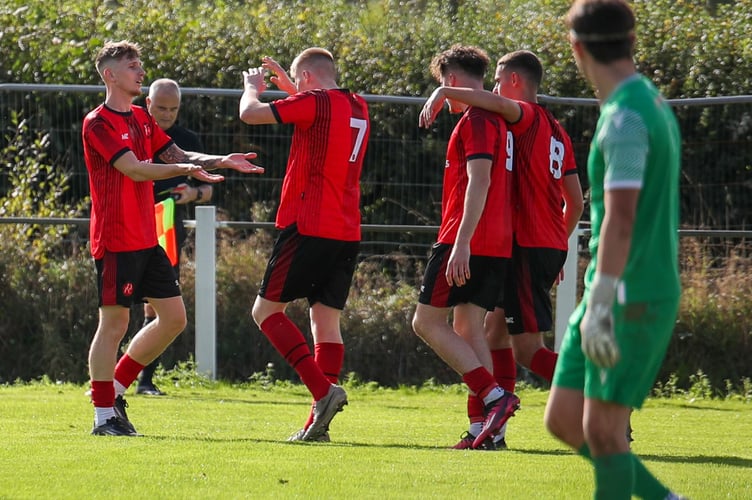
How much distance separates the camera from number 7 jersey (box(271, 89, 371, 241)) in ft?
23.5

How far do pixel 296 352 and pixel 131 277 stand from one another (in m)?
1.05

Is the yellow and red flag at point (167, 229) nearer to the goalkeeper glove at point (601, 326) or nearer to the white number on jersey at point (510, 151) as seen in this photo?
the white number on jersey at point (510, 151)

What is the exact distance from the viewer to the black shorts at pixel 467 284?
7043 millimetres

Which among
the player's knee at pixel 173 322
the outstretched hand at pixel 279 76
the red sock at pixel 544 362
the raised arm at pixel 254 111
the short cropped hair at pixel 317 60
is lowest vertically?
the red sock at pixel 544 362

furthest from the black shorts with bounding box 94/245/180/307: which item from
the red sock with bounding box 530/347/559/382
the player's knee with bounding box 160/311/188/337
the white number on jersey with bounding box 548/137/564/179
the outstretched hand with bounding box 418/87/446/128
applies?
the white number on jersey with bounding box 548/137/564/179

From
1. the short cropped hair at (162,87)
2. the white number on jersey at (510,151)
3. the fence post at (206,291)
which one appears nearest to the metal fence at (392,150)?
the fence post at (206,291)

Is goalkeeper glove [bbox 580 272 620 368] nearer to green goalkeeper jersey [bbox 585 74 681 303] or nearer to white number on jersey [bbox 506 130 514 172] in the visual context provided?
green goalkeeper jersey [bbox 585 74 681 303]

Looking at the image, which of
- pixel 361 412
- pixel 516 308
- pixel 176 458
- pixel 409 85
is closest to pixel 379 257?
pixel 409 85

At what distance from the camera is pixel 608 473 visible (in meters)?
4.05

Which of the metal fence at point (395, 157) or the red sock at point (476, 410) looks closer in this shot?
the red sock at point (476, 410)

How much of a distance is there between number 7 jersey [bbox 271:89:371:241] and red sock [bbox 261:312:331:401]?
0.55 meters

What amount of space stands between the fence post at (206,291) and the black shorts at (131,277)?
10.4 ft

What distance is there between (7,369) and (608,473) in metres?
8.65

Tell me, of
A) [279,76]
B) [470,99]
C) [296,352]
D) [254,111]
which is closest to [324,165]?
[254,111]
